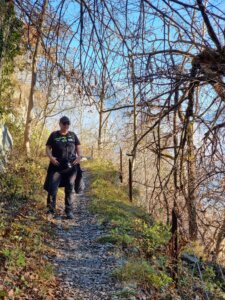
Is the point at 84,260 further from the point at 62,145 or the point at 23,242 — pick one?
the point at 62,145

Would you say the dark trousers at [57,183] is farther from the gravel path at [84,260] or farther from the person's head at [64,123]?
the person's head at [64,123]

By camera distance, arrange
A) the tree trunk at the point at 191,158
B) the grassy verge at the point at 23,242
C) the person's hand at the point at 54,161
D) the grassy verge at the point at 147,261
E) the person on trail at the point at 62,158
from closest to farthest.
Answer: the tree trunk at the point at 191,158
the grassy verge at the point at 23,242
the grassy verge at the point at 147,261
the person's hand at the point at 54,161
the person on trail at the point at 62,158

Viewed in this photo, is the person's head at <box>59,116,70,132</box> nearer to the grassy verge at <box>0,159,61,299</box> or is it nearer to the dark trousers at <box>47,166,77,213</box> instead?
the dark trousers at <box>47,166,77,213</box>

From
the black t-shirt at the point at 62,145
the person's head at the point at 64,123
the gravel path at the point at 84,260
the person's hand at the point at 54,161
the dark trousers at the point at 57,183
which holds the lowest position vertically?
the gravel path at the point at 84,260

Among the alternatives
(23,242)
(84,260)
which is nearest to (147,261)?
(84,260)

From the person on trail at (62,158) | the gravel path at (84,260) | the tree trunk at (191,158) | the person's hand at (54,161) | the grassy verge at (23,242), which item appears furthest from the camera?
the person on trail at (62,158)

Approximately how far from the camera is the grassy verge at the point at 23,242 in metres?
4.39

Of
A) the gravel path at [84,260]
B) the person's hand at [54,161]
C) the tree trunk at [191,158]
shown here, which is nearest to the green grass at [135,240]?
the gravel path at [84,260]

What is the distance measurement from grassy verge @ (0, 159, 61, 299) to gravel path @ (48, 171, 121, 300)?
22 cm

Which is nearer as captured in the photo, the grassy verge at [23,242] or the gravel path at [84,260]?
the grassy verge at [23,242]

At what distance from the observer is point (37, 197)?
8.50 m

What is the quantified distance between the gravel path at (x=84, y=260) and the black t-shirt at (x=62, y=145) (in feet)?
4.25

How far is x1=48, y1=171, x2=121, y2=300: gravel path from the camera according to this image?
4.74 meters

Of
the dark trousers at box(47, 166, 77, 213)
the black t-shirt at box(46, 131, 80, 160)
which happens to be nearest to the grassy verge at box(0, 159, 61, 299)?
the dark trousers at box(47, 166, 77, 213)
